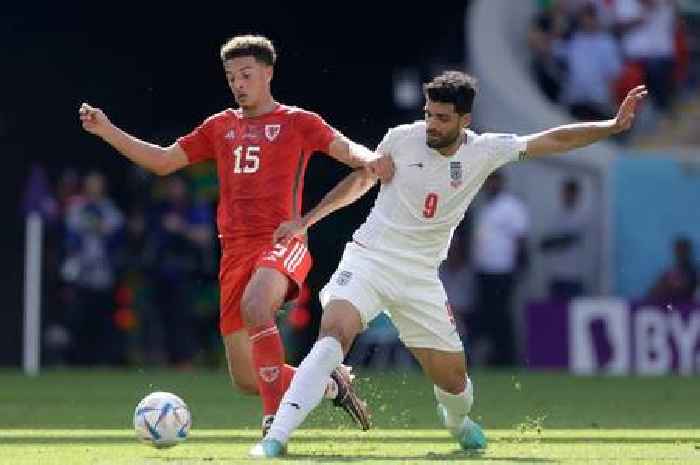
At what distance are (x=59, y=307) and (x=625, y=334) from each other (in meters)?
6.44

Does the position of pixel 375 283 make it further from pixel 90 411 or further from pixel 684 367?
pixel 684 367

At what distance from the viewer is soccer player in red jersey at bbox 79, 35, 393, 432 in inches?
434

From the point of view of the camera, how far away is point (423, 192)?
10469mm

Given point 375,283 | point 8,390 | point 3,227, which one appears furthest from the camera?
point 3,227

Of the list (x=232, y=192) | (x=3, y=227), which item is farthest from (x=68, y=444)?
(x=3, y=227)

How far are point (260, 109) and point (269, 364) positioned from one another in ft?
5.03

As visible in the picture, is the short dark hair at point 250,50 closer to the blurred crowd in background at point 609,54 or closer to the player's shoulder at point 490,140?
the player's shoulder at point 490,140

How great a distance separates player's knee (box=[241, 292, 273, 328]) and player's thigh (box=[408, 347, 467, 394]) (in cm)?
81

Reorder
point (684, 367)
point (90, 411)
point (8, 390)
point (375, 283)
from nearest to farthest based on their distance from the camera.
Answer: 1. point (375, 283)
2. point (90, 411)
3. point (8, 390)
4. point (684, 367)

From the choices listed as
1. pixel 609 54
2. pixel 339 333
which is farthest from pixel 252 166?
pixel 609 54

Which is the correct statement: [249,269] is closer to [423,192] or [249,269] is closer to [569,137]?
[423,192]

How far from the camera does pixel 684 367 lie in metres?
20.0

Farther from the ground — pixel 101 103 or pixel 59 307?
pixel 101 103

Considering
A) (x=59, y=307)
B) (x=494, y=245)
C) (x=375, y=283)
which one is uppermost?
(x=375, y=283)
